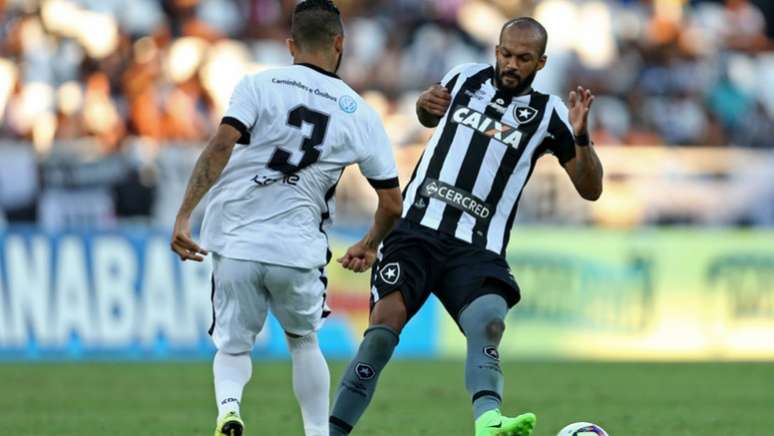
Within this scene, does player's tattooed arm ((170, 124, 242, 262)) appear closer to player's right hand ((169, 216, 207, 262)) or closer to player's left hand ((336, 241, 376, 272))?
player's right hand ((169, 216, 207, 262))

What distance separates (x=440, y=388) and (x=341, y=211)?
4.40 metres

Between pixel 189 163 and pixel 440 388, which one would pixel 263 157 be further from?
pixel 189 163

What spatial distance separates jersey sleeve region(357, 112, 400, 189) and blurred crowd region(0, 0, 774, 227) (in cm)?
924

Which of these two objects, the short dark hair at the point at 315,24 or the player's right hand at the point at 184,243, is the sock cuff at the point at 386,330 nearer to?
the player's right hand at the point at 184,243

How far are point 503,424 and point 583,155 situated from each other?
4.68ft

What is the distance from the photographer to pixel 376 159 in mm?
7199

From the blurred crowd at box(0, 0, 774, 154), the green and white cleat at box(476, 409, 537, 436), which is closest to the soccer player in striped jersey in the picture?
A: the green and white cleat at box(476, 409, 537, 436)

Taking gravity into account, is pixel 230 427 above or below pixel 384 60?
below

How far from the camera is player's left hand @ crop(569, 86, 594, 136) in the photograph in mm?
7367

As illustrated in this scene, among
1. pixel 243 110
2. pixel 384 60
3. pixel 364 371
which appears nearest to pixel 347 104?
pixel 243 110

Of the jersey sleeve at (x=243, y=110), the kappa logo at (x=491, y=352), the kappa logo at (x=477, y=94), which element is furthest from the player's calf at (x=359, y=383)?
the kappa logo at (x=477, y=94)

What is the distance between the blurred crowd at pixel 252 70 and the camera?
1631 centimetres

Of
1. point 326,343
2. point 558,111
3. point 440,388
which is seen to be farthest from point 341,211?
point 558,111

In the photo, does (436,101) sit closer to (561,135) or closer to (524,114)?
(524,114)
